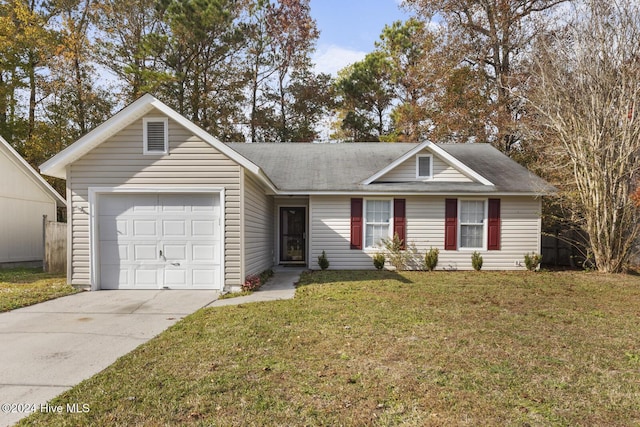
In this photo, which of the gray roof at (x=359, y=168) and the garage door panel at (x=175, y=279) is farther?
the gray roof at (x=359, y=168)

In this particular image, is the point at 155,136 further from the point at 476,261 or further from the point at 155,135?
the point at 476,261

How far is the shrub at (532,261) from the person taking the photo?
12.4 metres

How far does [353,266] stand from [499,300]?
5386 mm

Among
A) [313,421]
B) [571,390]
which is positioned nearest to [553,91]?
[571,390]

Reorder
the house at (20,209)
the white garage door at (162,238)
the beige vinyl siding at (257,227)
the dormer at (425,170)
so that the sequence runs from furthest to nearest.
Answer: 1. the house at (20,209)
2. the dormer at (425,170)
3. the beige vinyl siding at (257,227)
4. the white garage door at (162,238)

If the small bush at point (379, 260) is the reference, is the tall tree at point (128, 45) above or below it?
above

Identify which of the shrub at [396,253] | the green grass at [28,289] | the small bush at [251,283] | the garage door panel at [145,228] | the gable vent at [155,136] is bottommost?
the green grass at [28,289]

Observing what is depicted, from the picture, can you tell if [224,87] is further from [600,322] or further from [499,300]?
[600,322]

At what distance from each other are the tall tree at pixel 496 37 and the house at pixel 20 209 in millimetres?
20290

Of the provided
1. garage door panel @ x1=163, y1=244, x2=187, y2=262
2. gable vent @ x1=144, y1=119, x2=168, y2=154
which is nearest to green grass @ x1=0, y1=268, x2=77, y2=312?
garage door panel @ x1=163, y1=244, x2=187, y2=262

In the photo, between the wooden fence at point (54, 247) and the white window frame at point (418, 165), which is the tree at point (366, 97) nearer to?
the white window frame at point (418, 165)

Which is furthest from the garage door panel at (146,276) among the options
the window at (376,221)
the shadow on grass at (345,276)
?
the window at (376,221)

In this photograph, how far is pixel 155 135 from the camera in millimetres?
8727

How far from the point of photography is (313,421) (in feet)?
9.97
